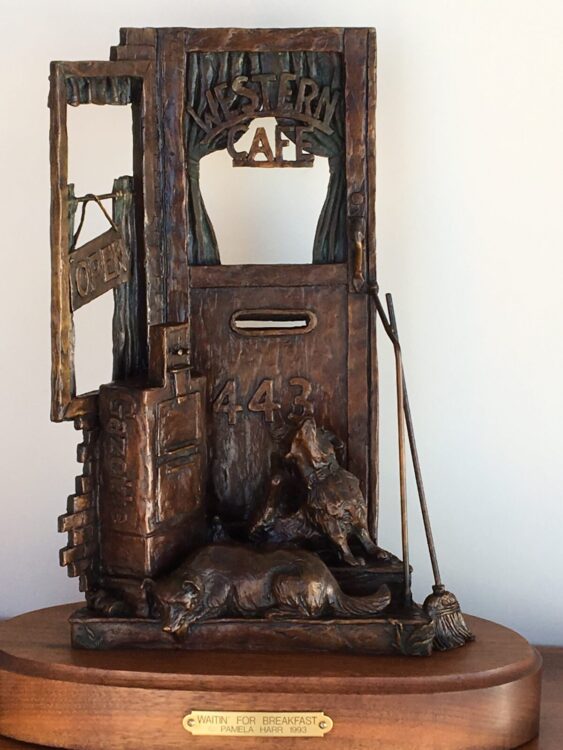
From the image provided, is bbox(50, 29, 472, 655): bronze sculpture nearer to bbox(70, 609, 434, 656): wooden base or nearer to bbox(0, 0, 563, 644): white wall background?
bbox(70, 609, 434, 656): wooden base

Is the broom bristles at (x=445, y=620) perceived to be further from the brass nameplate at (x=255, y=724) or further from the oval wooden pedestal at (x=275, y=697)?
the brass nameplate at (x=255, y=724)

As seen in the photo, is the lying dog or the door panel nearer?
the lying dog

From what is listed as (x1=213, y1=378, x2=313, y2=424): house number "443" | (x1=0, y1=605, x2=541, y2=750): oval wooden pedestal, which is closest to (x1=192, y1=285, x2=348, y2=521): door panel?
(x1=213, y1=378, x2=313, y2=424): house number "443"

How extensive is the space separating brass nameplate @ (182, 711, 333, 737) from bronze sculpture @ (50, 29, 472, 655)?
0.11 meters

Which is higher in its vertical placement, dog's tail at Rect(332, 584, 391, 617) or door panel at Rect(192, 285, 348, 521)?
door panel at Rect(192, 285, 348, 521)

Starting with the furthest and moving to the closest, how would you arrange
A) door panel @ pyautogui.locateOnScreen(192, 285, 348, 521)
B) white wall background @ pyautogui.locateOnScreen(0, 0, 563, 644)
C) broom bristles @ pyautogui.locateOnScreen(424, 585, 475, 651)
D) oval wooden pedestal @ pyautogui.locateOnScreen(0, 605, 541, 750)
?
white wall background @ pyautogui.locateOnScreen(0, 0, 563, 644)
door panel @ pyautogui.locateOnScreen(192, 285, 348, 521)
broom bristles @ pyautogui.locateOnScreen(424, 585, 475, 651)
oval wooden pedestal @ pyautogui.locateOnScreen(0, 605, 541, 750)

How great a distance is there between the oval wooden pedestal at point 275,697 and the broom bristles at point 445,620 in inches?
1.6

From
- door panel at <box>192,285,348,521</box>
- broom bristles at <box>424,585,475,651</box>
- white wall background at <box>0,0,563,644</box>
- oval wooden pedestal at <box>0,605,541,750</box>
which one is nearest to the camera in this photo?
oval wooden pedestal at <box>0,605,541,750</box>

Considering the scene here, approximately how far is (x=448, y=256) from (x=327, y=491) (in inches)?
18.2

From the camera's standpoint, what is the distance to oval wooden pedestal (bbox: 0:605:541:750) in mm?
1714

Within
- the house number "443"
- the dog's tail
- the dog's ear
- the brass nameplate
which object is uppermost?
the house number "443"

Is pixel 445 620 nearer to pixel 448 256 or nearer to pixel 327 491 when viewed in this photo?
pixel 327 491

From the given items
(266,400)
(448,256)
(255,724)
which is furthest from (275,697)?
(448,256)

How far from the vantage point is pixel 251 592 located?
1.81 metres
